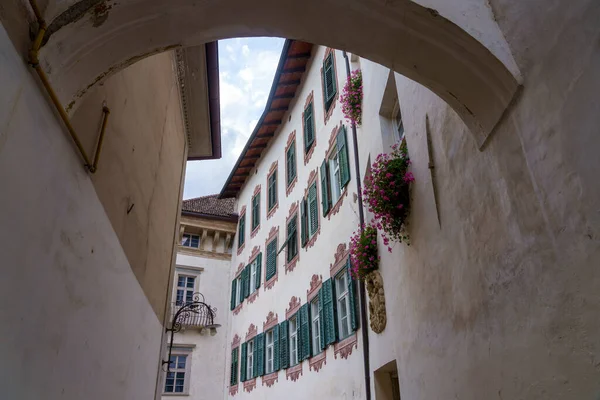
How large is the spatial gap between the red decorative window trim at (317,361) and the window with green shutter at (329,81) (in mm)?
6094

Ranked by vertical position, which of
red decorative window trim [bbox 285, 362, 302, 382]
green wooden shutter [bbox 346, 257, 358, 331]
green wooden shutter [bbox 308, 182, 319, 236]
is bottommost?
red decorative window trim [bbox 285, 362, 302, 382]

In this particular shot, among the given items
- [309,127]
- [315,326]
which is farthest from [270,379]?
[309,127]

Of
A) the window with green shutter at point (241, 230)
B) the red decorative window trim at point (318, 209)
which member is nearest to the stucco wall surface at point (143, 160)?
the red decorative window trim at point (318, 209)

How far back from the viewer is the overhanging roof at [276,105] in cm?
1430

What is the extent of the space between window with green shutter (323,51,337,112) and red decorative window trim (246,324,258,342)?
26.2 ft

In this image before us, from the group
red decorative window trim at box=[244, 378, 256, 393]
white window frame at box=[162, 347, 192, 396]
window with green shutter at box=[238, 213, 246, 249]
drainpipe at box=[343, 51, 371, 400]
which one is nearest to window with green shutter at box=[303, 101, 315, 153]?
drainpipe at box=[343, 51, 371, 400]

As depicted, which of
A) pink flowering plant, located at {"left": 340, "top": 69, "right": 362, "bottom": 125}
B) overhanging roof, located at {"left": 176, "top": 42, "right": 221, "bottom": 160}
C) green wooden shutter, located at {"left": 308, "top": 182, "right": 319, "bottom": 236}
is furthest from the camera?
green wooden shutter, located at {"left": 308, "top": 182, "right": 319, "bottom": 236}

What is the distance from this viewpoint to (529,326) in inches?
128

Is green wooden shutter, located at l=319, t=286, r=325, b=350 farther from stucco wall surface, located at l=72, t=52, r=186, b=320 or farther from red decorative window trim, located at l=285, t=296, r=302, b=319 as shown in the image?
stucco wall surface, located at l=72, t=52, r=186, b=320

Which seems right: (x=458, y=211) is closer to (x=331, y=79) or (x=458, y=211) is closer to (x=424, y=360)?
(x=424, y=360)

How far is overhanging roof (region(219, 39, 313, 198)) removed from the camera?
46.9 ft

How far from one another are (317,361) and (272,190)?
7502 mm

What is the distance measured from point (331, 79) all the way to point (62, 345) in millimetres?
10363

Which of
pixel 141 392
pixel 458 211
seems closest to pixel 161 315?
pixel 141 392
